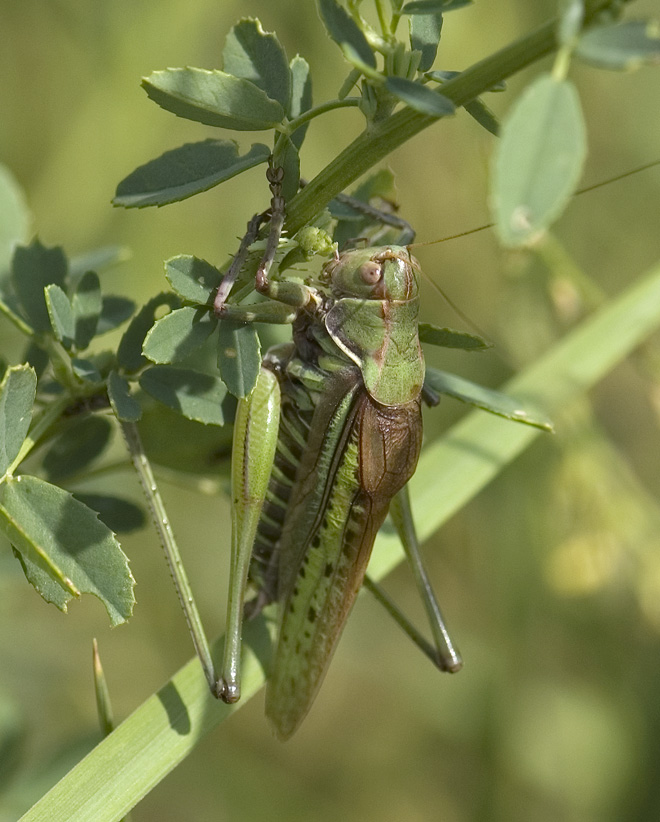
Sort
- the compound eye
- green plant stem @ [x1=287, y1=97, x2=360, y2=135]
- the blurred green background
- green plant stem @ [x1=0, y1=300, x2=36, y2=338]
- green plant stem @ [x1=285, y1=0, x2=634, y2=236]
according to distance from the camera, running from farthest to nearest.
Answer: the blurred green background
the compound eye
green plant stem @ [x1=0, y1=300, x2=36, y2=338]
green plant stem @ [x1=287, y1=97, x2=360, y2=135]
green plant stem @ [x1=285, y1=0, x2=634, y2=236]

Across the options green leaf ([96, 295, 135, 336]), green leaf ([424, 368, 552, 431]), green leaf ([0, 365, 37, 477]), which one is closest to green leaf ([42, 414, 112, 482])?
green leaf ([96, 295, 135, 336])

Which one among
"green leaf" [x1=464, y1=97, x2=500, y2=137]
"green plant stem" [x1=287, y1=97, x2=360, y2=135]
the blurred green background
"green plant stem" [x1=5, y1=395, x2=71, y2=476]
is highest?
"green plant stem" [x1=287, y1=97, x2=360, y2=135]

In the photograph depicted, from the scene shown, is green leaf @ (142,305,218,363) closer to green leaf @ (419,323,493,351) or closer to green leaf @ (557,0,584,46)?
green leaf @ (419,323,493,351)

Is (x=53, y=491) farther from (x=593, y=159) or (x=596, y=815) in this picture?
(x=593, y=159)

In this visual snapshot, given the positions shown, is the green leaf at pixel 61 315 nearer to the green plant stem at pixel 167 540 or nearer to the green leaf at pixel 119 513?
the green plant stem at pixel 167 540

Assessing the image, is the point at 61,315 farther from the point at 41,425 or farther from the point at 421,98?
the point at 421,98

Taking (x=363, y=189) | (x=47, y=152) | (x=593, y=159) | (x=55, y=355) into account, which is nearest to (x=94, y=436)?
(x=55, y=355)

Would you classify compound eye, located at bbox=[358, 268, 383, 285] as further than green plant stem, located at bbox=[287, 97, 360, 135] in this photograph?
Yes

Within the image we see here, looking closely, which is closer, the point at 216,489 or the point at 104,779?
the point at 104,779

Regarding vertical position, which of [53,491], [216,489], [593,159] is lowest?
[593,159]
